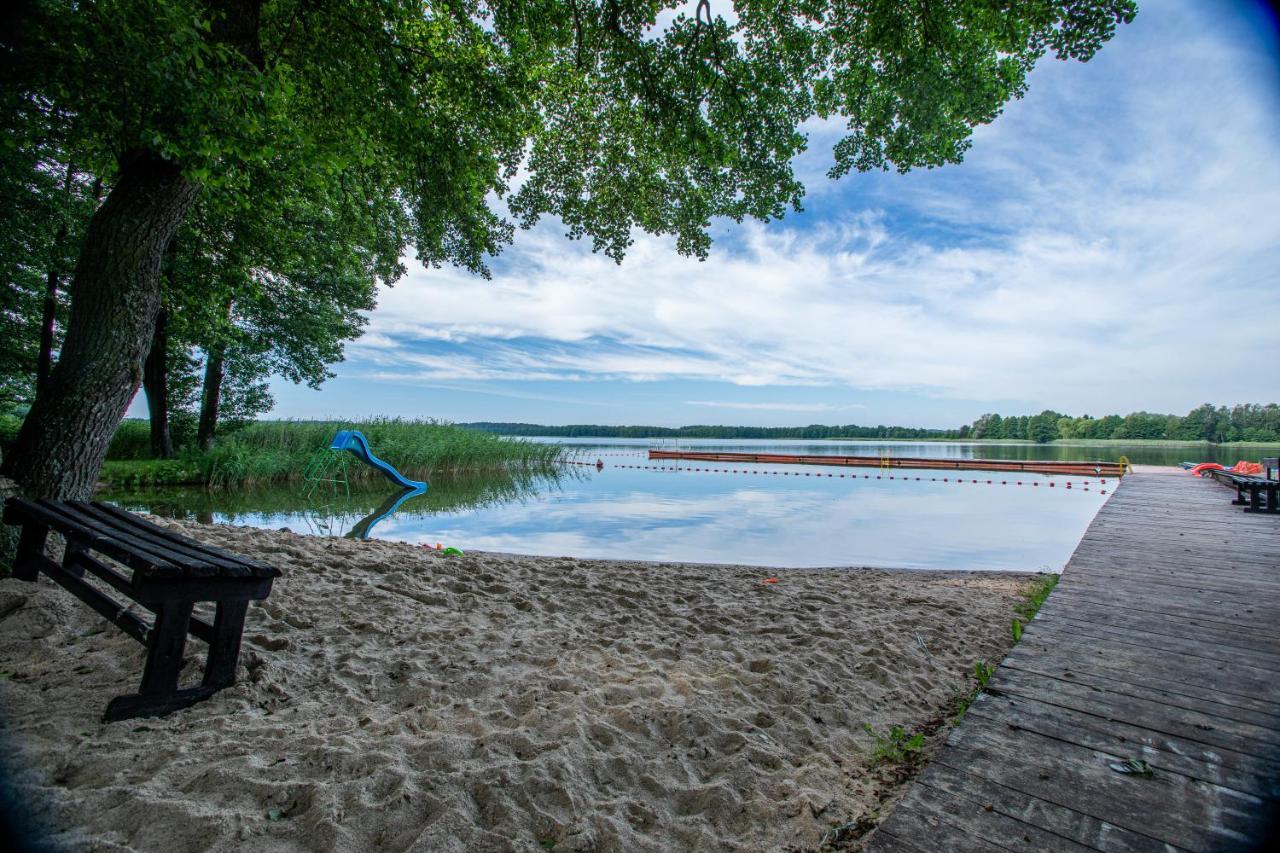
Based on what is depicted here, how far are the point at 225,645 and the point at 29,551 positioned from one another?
175cm

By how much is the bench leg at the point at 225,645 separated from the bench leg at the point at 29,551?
5.36 feet

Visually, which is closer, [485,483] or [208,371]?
[208,371]

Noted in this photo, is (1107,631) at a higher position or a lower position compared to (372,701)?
higher

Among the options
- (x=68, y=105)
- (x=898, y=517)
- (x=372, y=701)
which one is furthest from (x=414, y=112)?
(x=898, y=517)

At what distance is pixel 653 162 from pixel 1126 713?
6182mm

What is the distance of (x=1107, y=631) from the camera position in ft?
9.45

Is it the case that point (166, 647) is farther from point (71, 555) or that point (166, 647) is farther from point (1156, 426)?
point (1156, 426)

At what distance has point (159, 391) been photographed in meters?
12.8

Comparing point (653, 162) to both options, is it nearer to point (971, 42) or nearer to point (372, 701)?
point (971, 42)

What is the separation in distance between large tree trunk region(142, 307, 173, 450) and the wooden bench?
496 inches

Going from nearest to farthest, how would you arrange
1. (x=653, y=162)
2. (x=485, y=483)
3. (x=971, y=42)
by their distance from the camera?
(x=971, y=42) < (x=653, y=162) < (x=485, y=483)

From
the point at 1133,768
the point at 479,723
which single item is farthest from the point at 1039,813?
the point at 479,723

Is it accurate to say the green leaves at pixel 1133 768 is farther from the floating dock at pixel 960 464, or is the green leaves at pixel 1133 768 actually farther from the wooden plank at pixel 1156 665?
the floating dock at pixel 960 464

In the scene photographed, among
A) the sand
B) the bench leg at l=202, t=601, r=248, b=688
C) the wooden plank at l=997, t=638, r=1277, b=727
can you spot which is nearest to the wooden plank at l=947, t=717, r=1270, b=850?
the sand
